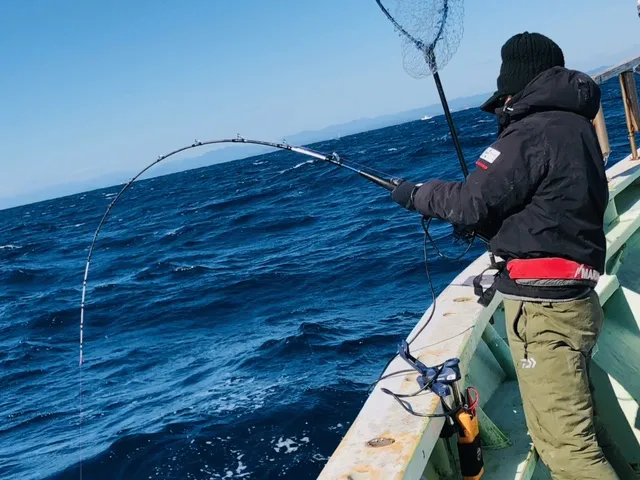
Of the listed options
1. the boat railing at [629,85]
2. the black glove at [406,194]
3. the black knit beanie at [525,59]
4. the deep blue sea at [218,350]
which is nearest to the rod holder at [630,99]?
the boat railing at [629,85]

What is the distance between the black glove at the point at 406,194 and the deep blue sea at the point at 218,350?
3215 mm

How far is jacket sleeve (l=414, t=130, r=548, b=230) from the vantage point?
2.29m

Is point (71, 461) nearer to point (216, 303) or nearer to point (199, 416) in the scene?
point (199, 416)

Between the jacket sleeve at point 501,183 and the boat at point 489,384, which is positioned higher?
the jacket sleeve at point 501,183

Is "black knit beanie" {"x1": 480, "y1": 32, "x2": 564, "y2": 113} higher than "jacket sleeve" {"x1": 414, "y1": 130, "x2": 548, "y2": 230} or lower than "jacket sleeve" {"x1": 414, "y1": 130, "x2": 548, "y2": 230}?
higher

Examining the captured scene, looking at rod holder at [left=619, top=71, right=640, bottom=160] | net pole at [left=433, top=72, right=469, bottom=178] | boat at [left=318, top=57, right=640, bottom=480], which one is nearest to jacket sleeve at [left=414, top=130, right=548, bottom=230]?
boat at [left=318, top=57, right=640, bottom=480]

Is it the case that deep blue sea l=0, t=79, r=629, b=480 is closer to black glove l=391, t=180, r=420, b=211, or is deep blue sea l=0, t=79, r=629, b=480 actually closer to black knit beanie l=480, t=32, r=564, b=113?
black glove l=391, t=180, r=420, b=211

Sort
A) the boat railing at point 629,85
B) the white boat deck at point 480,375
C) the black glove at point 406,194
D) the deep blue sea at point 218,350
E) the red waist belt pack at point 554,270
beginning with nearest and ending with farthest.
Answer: the white boat deck at point 480,375 < the red waist belt pack at point 554,270 < the black glove at point 406,194 < the boat railing at point 629,85 < the deep blue sea at point 218,350

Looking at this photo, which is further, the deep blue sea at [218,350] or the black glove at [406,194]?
the deep blue sea at [218,350]

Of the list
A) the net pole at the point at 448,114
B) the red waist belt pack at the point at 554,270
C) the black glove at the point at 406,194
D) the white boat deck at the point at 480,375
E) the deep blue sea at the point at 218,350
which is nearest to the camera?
the white boat deck at the point at 480,375

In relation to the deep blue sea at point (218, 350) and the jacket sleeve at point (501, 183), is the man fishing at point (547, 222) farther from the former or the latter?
the deep blue sea at point (218, 350)

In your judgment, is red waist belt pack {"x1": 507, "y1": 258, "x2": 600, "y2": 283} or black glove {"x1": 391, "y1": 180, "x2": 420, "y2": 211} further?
black glove {"x1": 391, "y1": 180, "x2": 420, "y2": 211}

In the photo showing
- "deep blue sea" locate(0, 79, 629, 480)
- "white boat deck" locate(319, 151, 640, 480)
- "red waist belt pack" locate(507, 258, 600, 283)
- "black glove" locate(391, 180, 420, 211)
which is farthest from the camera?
"deep blue sea" locate(0, 79, 629, 480)

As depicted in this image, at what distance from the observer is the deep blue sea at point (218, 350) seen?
6145mm
